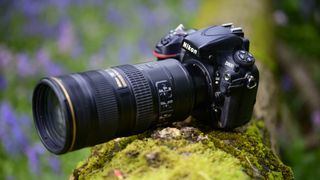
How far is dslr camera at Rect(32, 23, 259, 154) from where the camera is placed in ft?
7.00

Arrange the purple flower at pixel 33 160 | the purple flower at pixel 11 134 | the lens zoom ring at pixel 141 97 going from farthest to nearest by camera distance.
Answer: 1. the purple flower at pixel 11 134
2. the purple flower at pixel 33 160
3. the lens zoom ring at pixel 141 97

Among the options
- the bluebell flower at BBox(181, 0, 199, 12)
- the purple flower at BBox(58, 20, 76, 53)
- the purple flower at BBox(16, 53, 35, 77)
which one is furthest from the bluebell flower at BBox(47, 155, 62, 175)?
the bluebell flower at BBox(181, 0, 199, 12)

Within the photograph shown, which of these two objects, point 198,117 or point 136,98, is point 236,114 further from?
point 136,98

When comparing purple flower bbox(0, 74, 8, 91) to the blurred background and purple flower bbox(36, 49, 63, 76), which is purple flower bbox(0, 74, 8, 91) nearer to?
the blurred background

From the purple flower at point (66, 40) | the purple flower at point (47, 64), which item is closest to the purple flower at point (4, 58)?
the purple flower at point (47, 64)

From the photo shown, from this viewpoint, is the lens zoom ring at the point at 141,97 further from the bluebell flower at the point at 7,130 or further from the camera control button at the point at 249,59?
the bluebell flower at the point at 7,130

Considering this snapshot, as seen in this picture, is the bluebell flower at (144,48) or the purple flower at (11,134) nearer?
the purple flower at (11,134)

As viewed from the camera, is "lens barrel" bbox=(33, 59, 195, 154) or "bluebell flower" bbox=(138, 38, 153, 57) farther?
"bluebell flower" bbox=(138, 38, 153, 57)

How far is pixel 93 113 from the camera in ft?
7.03

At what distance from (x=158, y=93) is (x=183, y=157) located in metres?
0.37

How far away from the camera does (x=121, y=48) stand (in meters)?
5.35

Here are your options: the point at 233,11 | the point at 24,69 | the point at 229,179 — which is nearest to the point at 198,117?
the point at 229,179

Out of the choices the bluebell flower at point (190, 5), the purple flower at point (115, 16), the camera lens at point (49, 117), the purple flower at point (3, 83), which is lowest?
the purple flower at point (3, 83)

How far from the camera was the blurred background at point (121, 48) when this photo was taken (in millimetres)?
3877
